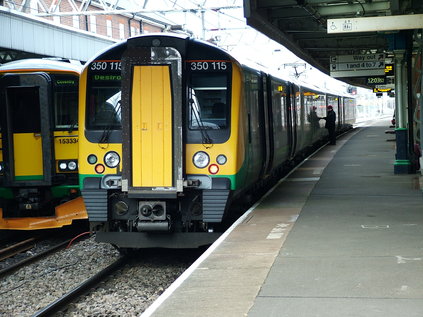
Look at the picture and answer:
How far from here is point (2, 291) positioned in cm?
916

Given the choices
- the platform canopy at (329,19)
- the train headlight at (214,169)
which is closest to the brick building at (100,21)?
the platform canopy at (329,19)

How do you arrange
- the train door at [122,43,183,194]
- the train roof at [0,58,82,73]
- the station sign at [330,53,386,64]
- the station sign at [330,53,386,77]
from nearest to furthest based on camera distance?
the train door at [122,43,183,194] → the train roof at [0,58,82,73] → the station sign at [330,53,386,77] → the station sign at [330,53,386,64]

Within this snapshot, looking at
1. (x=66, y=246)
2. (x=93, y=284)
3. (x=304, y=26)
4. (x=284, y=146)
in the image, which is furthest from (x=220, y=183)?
(x=304, y=26)

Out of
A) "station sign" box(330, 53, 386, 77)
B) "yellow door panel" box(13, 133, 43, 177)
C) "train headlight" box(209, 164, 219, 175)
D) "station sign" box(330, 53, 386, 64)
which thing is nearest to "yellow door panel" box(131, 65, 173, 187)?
"train headlight" box(209, 164, 219, 175)

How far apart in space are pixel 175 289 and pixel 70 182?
6392mm

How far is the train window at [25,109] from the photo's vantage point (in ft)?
40.3

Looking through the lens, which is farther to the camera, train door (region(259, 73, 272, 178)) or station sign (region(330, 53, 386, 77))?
station sign (region(330, 53, 386, 77))

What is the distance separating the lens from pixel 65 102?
1250 cm

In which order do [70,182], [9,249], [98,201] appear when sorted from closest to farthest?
[98,201], [9,249], [70,182]

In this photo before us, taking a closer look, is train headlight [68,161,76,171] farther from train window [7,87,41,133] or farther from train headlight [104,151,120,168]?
train headlight [104,151,120,168]

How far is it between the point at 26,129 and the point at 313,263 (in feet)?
21.9

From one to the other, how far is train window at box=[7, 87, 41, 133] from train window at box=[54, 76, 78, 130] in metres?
0.32

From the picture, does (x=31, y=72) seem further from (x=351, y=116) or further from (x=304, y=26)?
(x=351, y=116)

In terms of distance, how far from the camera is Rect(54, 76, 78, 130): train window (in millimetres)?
12398
